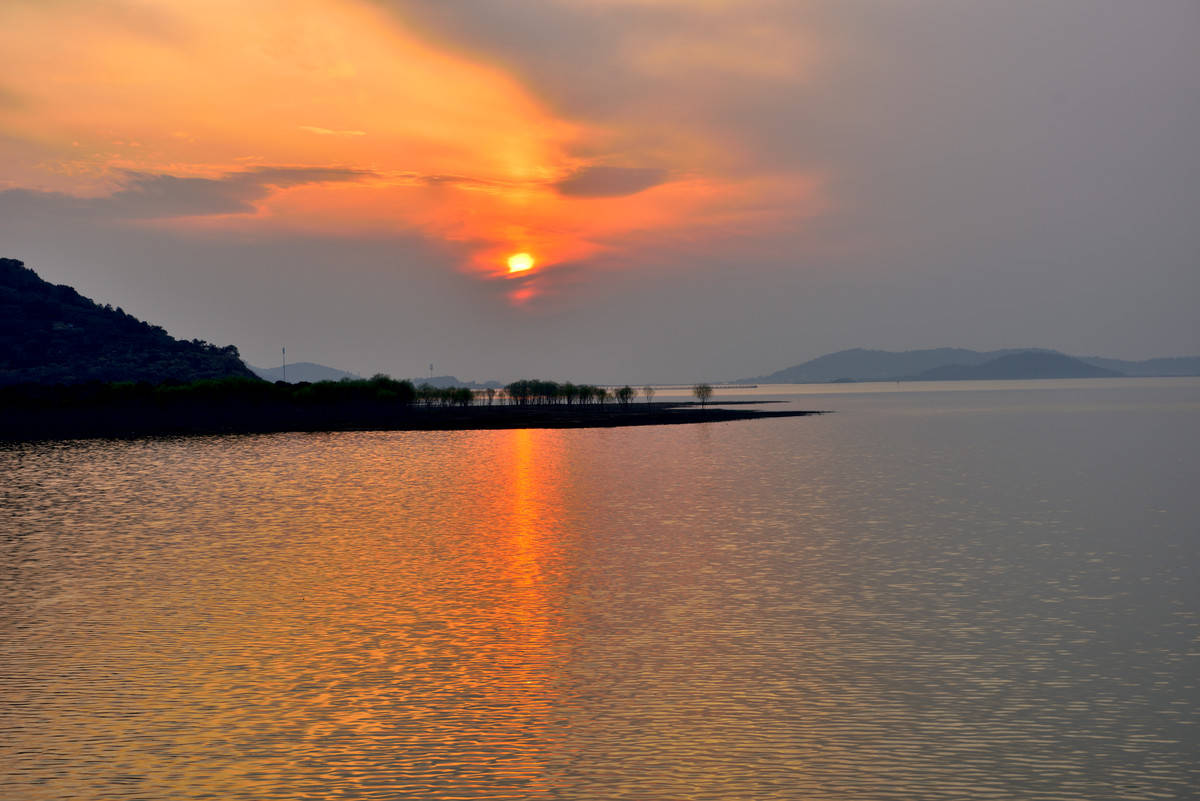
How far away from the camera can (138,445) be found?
5251 inches

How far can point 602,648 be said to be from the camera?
26109 mm

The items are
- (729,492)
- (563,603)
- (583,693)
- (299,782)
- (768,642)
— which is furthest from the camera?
(729,492)

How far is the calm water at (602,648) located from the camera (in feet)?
56.6

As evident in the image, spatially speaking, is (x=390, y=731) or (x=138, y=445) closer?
(x=390, y=731)

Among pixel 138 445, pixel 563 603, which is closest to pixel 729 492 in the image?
pixel 563 603

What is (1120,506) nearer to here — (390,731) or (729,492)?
(729,492)

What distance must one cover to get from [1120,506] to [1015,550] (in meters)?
22.4

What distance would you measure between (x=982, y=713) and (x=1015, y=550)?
25.5 m

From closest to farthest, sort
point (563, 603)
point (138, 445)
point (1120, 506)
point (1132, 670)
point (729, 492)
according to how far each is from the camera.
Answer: point (1132, 670) < point (563, 603) < point (1120, 506) < point (729, 492) < point (138, 445)

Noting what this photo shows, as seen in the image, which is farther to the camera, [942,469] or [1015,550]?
[942,469]

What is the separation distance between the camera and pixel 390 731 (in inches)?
761

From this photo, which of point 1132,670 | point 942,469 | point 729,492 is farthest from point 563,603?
point 942,469

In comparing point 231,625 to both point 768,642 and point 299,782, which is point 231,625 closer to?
point 299,782

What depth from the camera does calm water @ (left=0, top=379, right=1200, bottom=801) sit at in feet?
56.6
